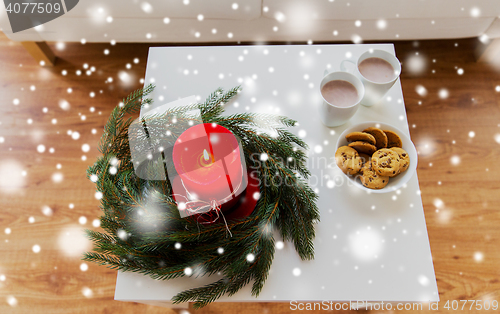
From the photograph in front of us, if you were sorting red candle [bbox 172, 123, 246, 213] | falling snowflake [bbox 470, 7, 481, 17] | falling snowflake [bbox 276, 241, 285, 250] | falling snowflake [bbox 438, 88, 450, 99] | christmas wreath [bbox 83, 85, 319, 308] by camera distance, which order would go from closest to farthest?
red candle [bbox 172, 123, 246, 213], christmas wreath [bbox 83, 85, 319, 308], falling snowflake [bbox 276, 241, 285, 250], falling snowflake [bbox 470, 7, 481, 17], falling snowflake [bbox 438, 88, 450, 99]

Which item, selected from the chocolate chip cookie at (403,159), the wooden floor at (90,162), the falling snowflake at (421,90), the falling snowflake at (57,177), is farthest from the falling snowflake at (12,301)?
the falling snowflake at (421,90)

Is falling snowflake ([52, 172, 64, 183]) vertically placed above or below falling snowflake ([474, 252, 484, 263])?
above

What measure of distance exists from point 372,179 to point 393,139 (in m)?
0.10

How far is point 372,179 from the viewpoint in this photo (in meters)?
0.68

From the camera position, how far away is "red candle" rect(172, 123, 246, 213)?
50 centimetres

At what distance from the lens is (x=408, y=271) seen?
2.32ft

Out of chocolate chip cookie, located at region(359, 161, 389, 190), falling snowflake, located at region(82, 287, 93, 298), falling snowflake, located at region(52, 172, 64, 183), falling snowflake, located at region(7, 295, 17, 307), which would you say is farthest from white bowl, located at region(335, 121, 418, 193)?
falling snowflake, located at region(7, 295, 17, 307)

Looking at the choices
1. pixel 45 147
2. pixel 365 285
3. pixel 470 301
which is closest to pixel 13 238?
pixel 45 147

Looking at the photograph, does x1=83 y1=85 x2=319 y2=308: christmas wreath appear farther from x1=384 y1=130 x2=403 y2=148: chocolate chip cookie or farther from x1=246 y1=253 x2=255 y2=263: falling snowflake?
x1=384 y1=130 x2=403 y2=148: chocolate chip cookie

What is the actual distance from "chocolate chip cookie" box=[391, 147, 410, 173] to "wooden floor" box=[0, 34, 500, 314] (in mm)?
610

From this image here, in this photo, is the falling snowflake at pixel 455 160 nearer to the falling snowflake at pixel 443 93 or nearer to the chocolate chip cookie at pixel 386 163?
the falling snowflake at pixel 443 93

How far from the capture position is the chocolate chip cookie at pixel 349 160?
0.68 m

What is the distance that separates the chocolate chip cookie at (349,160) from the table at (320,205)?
9cm

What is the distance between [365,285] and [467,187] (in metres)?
0.77
